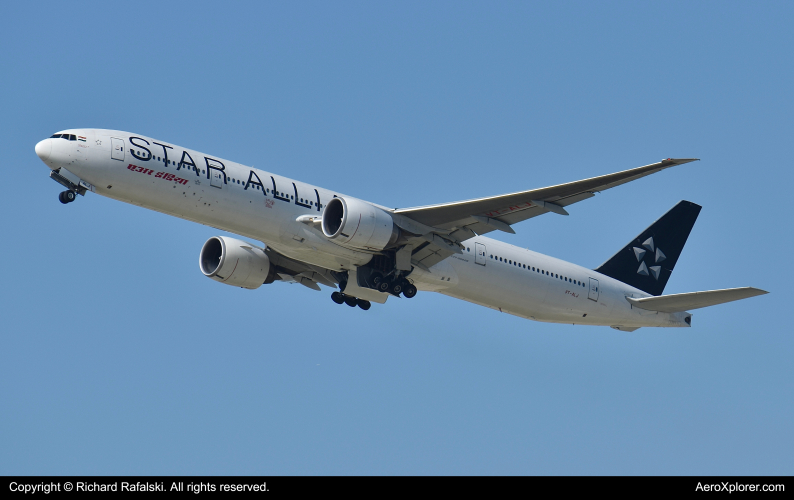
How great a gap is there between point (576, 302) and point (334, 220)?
468 inches

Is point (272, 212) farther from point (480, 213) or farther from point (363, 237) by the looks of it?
point (480, 213)

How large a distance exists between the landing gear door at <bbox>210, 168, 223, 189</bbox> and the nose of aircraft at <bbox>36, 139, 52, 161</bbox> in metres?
5.13

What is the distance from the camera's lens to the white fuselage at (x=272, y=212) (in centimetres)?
2916

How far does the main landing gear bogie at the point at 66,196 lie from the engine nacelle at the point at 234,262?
7788mm

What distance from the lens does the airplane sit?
29266 mm

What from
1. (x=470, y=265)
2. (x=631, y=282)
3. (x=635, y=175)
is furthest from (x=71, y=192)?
(x=631, y=282)

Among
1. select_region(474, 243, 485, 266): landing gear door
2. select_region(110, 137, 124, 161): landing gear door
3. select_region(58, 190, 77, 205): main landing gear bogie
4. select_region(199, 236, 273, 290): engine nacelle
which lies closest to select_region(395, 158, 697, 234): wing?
select_region(474, 243, 485, 266): landing gear door

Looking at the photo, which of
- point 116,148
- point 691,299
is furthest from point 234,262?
point 691,299

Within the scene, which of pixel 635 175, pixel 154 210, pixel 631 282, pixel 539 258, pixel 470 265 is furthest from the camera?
pixel 631 282

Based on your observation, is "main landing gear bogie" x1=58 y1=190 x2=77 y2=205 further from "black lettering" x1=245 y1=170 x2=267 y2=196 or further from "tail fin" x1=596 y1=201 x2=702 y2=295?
"tail fin" x1=596 y1=201 x2=702 y2=295

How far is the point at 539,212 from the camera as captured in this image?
102ft

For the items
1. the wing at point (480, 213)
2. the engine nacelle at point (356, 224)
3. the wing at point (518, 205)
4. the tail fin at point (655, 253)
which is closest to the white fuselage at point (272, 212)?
the engine nacelle at point (356, 224)

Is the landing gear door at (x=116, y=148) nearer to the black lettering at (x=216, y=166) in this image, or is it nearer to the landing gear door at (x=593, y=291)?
the black lettering at (x=216, y=166)
